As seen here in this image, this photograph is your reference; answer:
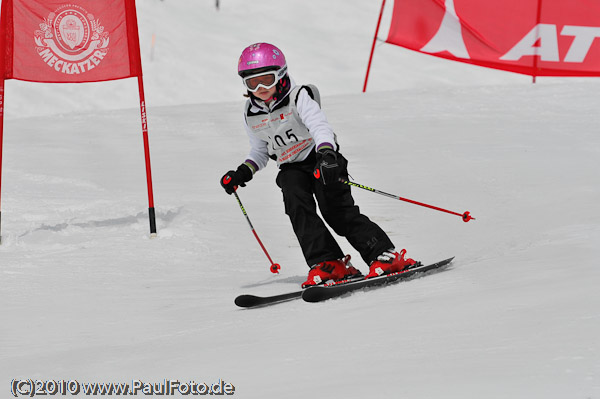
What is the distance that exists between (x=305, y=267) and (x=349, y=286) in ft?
5.88

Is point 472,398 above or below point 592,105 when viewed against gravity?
below

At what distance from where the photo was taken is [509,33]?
12.5 metres

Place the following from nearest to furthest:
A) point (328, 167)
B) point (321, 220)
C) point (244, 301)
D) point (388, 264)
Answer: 1. point (244, 301)
2. point (328, 167)
3. point (388, 264)
4. point (321, 220)

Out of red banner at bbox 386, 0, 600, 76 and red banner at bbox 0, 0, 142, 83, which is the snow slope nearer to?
red banner at bbox 386, 0, 600, 76

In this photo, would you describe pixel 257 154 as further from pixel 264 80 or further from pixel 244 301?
pixel 244 301

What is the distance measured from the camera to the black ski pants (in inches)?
179

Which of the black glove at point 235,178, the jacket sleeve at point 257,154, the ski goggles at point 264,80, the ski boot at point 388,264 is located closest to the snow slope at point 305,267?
the ski boot at point 388,264

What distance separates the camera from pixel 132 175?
8.46 metres

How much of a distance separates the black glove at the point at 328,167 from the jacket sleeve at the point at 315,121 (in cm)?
6

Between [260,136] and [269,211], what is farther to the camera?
[269,211]

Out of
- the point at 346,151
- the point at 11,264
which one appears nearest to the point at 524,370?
the point at 11,264

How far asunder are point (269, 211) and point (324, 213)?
2.73m

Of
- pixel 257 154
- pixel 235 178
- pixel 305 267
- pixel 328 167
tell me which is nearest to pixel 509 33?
pixel 305 267

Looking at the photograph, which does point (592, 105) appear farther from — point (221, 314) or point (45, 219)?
point (221, 314)
